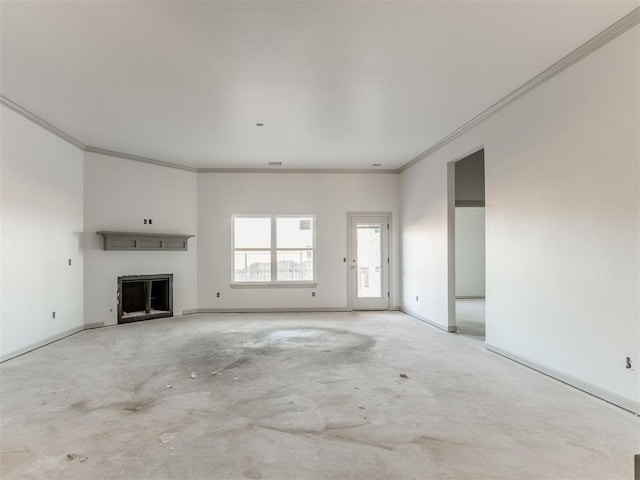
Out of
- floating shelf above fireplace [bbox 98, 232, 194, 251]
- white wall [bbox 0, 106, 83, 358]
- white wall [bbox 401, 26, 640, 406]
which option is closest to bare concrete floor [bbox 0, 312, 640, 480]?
white wall [bbox 401, 26, 640, 406]

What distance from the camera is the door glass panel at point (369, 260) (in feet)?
26.9

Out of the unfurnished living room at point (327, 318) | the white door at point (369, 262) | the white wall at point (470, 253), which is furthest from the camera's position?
the white wall at point (470, 253)

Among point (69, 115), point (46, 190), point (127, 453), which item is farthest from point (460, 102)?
point (46, 190)

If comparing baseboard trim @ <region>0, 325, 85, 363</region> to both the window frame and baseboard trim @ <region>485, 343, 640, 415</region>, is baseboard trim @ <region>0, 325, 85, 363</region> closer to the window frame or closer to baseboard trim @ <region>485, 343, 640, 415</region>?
the window frame

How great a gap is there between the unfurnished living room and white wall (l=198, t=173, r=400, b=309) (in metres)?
1.02

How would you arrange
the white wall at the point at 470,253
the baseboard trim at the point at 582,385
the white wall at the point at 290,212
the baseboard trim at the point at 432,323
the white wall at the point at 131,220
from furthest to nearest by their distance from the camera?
the white wall at the point at 470,253 < the white wall at the point at 290,212 < the white wall at the point at 131,220 < the baseboard trim at the point at 432,323 < the baseboard trim at the point at 582,385

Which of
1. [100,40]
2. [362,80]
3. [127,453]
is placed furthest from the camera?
[362,80]

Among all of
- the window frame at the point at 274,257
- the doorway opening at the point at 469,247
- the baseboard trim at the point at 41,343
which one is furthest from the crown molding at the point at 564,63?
the baseboard trim at the point at 41,343

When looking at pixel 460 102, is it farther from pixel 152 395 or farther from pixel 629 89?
pixel 152 395

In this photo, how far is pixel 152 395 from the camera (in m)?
3.33

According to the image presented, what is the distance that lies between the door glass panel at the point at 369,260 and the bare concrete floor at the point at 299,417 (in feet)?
10.9

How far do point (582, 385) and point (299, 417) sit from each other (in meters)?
2.56

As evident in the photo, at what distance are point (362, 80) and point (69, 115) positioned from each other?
12.7 ft

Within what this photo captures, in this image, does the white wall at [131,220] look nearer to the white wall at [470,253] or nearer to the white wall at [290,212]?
the white wall at [290,212]
